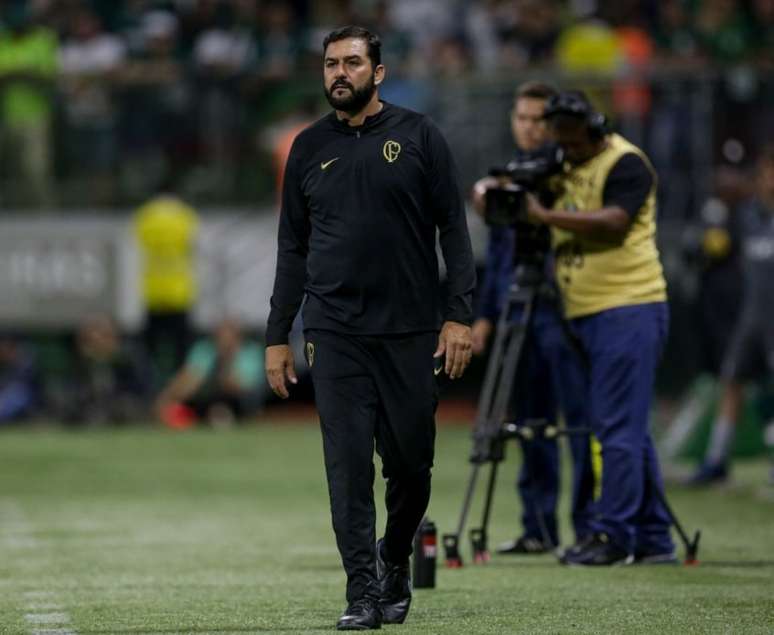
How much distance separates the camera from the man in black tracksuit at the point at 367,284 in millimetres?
7895

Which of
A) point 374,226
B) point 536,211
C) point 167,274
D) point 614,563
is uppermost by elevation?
point 374,226

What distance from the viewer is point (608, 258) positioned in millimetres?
10492

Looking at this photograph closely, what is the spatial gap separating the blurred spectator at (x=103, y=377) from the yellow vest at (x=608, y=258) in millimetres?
12117

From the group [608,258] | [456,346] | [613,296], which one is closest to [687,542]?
[613,296]

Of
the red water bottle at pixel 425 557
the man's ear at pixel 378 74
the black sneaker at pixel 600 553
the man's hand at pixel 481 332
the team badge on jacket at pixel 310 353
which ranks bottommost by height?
the black sneaker at pixel 600 553

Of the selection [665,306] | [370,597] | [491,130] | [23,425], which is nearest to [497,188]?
[665,306]

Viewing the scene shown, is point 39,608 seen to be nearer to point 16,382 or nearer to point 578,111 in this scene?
point 578,111

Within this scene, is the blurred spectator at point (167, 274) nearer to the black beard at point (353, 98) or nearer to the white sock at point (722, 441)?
the white sock at point (722, 441)

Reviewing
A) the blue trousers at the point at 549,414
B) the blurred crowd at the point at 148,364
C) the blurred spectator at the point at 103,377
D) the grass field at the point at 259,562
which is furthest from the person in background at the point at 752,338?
the blurred spectator at the point at 103,377

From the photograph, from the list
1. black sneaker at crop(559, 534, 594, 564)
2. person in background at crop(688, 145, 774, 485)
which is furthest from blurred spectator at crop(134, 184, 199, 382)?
black sneaker at crop(559, 534, 594, 564)

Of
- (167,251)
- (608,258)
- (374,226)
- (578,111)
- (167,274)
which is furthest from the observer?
(167,274)

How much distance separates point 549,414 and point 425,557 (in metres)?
2.04

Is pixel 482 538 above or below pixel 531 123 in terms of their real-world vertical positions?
below

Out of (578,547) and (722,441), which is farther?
(722,441)
